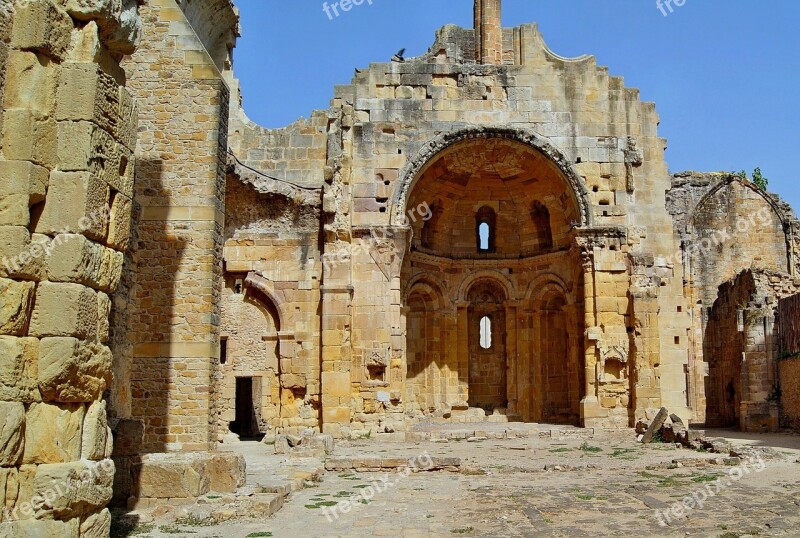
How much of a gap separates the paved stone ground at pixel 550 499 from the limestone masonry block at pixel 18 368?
3275mm

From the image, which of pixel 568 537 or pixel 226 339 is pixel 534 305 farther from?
pixel 568 537

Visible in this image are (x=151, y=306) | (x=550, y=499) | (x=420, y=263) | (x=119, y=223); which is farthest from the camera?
(x=420, y=263)

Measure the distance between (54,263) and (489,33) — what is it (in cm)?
1849

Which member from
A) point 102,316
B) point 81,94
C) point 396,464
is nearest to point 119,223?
point 102,316

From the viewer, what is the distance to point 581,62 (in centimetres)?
2167

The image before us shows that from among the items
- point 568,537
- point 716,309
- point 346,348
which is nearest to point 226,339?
point 346,348

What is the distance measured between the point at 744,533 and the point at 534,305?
1577cm

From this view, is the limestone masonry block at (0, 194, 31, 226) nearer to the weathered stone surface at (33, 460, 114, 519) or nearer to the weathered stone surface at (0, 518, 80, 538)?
the weathered stone surface at (33, 460, 114, 519)

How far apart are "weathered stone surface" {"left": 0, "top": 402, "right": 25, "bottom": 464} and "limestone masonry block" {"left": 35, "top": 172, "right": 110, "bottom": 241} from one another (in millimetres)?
1169

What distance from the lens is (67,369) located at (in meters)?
5.47

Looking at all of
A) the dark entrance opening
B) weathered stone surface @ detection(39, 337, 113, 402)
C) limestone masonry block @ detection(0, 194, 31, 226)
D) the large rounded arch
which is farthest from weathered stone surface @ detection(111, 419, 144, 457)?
the dark entrance opening

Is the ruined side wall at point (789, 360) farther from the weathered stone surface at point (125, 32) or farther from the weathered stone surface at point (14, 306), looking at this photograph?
the weathered stone surface at point (14, 306)

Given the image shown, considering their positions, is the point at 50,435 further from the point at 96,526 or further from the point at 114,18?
the point at 114,18

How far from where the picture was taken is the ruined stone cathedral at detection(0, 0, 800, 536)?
12.0m
